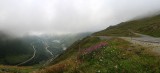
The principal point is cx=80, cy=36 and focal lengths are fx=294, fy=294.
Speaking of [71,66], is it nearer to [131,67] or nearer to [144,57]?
[131,67]

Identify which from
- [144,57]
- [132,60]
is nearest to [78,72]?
[132,60]

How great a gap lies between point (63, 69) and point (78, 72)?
4.96ft

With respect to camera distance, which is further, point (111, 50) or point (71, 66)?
Result: point (111, 50)

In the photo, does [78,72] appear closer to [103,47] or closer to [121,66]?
[121,66]

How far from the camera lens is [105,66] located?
81.9 feet

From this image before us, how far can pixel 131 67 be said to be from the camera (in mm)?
24484

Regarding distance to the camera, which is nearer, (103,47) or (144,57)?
(144,57)

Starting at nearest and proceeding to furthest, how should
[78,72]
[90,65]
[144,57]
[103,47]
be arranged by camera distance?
[78,72] → [90,65] → [144,57] → [103,47]

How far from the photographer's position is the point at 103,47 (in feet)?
101

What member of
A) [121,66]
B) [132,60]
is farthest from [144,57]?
[121,66]

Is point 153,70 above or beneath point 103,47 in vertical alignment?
beneath

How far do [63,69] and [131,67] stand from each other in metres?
5.66

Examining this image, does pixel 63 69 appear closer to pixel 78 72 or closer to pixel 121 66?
pixel 78 72

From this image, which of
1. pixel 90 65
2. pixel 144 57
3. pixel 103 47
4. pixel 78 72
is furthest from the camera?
pixel 103 47
